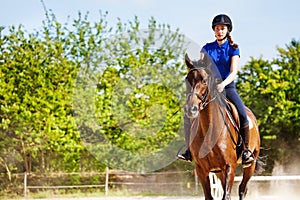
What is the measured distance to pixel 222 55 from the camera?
596 centimetres

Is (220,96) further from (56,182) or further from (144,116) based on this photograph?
(56,182)

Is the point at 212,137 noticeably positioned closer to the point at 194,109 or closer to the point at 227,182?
the point at 227,182

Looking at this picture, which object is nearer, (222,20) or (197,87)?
(197,87)

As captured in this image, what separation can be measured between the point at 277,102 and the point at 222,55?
35.7 ft

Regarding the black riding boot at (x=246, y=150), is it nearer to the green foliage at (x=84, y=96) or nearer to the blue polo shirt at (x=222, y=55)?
the blue polo shirt at (x=222, y=55)

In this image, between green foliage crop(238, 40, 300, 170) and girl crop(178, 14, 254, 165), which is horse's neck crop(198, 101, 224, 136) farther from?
green foliage crop(238, 40, 300, 170)

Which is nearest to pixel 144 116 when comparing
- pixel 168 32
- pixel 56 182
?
pixel 168 32

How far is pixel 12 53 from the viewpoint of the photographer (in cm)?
1881

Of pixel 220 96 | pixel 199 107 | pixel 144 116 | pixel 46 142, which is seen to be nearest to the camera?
pixel 199 107

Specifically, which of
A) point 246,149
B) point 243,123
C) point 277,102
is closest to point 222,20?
point 243,123

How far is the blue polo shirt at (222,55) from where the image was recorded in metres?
5.96

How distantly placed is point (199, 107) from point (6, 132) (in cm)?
1420

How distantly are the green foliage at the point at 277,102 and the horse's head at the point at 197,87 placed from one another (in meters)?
11.1

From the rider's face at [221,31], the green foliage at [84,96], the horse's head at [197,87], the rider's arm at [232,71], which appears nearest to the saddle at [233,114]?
the rider's arm at [232,71]
